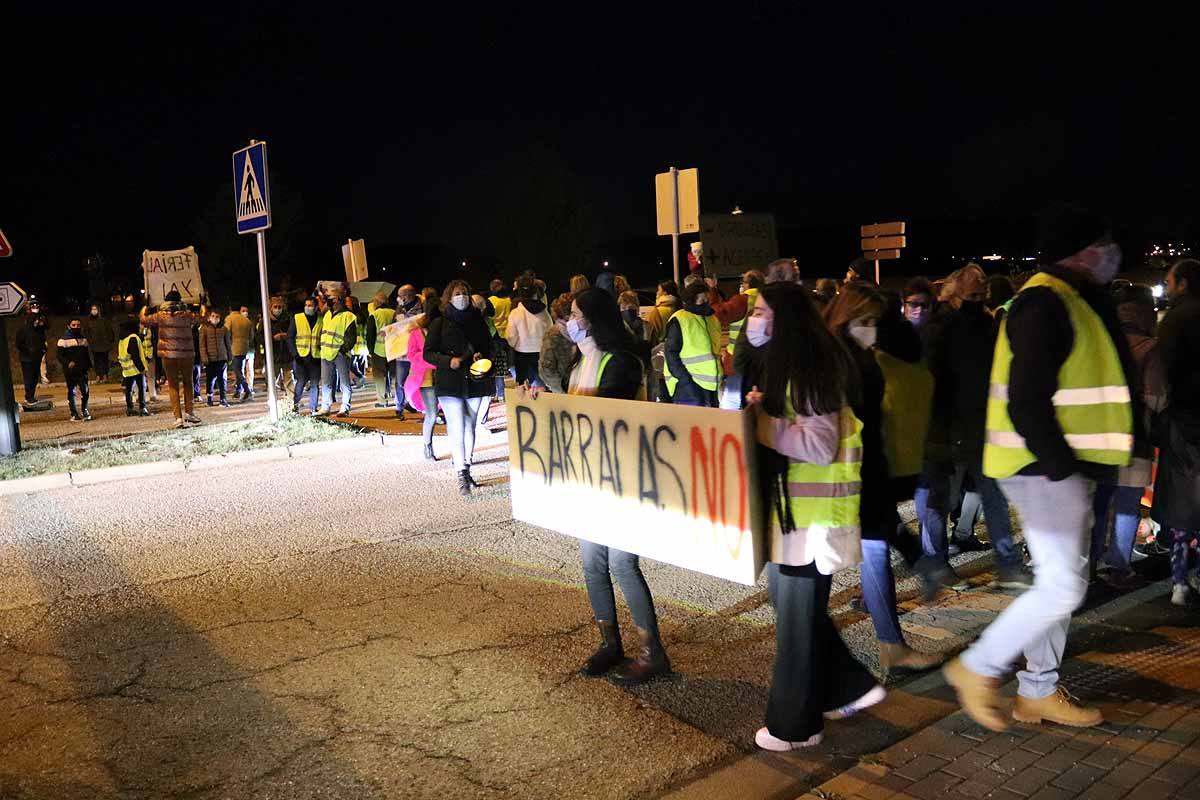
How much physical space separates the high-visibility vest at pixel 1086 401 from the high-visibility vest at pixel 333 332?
468 inches

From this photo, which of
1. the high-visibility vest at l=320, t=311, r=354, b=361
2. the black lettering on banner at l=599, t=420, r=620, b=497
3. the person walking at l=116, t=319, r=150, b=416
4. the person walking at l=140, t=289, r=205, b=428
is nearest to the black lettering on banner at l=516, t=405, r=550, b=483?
the black lettering on banner at l=599, t=420, r=620, b=497

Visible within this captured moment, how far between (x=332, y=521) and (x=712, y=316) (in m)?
3.76

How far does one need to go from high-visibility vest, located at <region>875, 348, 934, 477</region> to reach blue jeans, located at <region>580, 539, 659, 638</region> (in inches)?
48.7

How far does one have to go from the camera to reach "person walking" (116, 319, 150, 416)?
1553 centimetres

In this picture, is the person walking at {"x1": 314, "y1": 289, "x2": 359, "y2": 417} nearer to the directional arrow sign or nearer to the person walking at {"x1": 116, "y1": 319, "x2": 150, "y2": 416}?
the person walking at {"x1": 116, "y1": 319, "x2": 150, "y2": 416}

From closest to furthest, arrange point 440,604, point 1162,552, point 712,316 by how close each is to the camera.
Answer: point 440,604
point 1162,552
point 712,316

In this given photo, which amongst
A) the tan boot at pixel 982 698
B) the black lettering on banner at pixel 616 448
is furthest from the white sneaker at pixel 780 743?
the black lettering on banner at pixel 616 448

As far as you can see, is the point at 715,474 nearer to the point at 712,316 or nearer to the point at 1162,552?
the point at 1162,552

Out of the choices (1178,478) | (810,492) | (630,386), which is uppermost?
(630,386)

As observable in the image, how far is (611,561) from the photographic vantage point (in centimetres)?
491

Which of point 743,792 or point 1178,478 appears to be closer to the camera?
point 743,792

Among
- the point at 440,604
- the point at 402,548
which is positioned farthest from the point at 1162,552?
the point at 402,548

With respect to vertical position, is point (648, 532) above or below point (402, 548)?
above

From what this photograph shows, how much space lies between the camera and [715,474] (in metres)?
4.19
